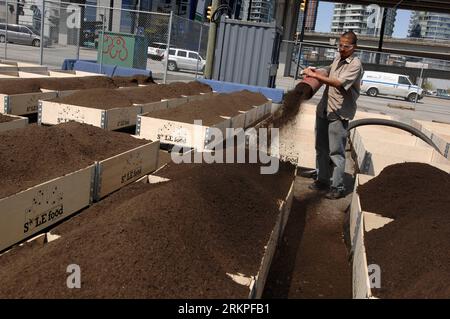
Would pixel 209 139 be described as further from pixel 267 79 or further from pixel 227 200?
pixel 267 79

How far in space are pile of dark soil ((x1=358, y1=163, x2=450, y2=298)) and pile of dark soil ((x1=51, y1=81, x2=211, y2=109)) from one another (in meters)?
5.09

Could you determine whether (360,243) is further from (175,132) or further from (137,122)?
(137,122)

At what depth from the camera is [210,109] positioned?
927 cm

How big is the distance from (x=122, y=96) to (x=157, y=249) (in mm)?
6740

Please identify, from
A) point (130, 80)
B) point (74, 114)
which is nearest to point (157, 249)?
point (74, 114)

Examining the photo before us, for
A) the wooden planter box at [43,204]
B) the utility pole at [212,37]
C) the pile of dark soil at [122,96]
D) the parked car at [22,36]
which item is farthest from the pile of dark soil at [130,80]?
the parked car at [22,36]

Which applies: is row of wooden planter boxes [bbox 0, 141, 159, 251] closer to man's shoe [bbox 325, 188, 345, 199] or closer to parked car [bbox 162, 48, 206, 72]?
man's shoe [bbox 325, 188, 345, 199]

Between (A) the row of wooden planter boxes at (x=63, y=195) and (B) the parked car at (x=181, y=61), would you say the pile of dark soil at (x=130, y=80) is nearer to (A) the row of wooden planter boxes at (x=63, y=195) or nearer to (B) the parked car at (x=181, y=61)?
(A) the row of wooden planter boxes at (x=63, y=195)

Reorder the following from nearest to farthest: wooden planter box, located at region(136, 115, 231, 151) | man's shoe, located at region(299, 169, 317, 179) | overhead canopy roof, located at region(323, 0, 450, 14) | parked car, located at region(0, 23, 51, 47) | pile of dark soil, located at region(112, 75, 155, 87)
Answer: wooden planter box, located at region(136, 115, 231, 151) → man's shoe, located at region(299, 169, 317, 179) → pile of dark soil, located at region(112, 75, 155, 87) → parked car, located at region(0, 23, 51, 47) → overhead canopy roof, located at region(323, 0, 450, 14)

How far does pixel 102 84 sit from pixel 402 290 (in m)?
9.79

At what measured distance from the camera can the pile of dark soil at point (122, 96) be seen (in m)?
8.42

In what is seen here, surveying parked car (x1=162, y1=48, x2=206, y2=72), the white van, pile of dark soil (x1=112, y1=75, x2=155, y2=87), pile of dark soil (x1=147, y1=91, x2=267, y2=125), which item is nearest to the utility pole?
pile of dark soil (x1=112, y1=75, x2=155, y2=87)

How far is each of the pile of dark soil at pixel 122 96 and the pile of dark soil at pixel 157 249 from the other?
13.6 feet

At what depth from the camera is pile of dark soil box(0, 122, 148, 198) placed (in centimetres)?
455
